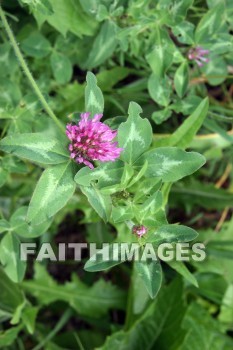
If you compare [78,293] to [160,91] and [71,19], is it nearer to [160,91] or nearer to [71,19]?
[160,91]

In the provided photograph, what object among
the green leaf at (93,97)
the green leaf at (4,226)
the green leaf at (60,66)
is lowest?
the green leaf at (4,226)

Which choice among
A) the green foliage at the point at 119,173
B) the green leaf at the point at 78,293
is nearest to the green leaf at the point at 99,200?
the green foliage at the point at 119,173

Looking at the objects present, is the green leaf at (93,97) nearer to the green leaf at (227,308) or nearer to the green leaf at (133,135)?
the green leaf at (133,135)

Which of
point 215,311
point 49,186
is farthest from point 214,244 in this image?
point 49,186

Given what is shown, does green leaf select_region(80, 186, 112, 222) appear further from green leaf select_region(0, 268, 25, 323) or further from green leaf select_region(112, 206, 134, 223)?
green leaf select_region(0, 268, 25, 323)

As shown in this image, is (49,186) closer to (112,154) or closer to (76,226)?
(112,154)

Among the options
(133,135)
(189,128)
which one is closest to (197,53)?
(189,128)

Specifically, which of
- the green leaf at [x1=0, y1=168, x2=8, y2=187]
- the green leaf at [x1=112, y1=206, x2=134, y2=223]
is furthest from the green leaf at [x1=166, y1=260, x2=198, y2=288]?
the green leaf at [x1=0, y1=168, x2=8, y2=187]
